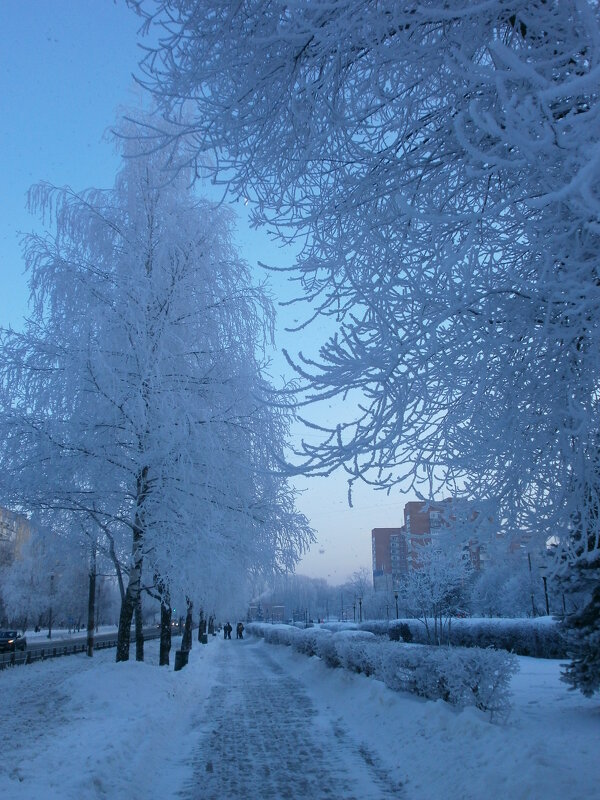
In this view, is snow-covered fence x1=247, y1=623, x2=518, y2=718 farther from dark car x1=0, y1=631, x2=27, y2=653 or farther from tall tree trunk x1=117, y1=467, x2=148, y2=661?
dark car x1=0, y1=631, x2=27, y2=653

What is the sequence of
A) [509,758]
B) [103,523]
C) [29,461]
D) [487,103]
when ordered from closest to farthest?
[487,103], [509,758], [29,461], [103,523]

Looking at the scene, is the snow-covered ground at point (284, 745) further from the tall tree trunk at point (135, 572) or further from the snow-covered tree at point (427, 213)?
the snow-covered tree at point (427, 213)

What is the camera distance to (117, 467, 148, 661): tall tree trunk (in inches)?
434

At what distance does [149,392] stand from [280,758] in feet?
19.8

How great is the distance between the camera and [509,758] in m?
5.71

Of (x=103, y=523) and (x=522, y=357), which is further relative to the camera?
(x=103, y=523)

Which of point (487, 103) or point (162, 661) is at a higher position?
point (487, 103)

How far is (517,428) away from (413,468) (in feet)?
2.48

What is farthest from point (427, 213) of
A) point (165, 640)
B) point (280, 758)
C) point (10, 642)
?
point (10, 642)

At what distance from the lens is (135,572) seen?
11539 millimetres

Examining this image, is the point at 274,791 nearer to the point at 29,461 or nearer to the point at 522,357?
the point at 522,357

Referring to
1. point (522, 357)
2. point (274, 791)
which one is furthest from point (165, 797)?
point (522, 357)

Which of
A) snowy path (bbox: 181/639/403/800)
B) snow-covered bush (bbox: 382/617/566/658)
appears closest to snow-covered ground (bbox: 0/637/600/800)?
snowy path (bbox: 181/639/403/800)

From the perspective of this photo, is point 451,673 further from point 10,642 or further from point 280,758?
point 10,642
